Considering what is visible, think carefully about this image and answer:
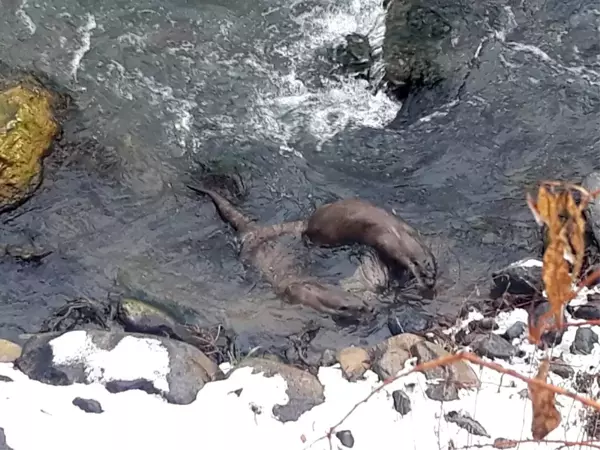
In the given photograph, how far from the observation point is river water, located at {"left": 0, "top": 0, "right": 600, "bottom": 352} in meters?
5.23

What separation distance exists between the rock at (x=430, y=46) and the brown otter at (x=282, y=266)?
5.41ft

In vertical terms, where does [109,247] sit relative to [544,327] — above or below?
Answer: below

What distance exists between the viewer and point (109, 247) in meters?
5.38

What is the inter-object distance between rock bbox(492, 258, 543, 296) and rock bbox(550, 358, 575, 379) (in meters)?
0.74

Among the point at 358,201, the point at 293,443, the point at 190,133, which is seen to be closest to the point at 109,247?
the point at 190,133

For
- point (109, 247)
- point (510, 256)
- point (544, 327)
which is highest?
point (544, 327)

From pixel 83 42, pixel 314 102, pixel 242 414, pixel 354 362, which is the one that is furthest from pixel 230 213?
pixel 83 42

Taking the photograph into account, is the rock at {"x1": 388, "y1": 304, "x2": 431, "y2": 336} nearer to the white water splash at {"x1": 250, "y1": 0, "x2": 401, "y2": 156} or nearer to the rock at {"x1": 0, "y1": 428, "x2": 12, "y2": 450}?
the white water splash at {"x1": 250, "y1": 0, "x2": 401, "y2": 156}

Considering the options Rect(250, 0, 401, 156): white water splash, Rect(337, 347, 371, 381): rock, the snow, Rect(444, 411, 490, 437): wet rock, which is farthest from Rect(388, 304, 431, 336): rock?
Rect(250, 0, 401, 156): white water splash

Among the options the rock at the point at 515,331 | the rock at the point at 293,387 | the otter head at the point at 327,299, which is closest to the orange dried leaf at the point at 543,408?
the rock at the point at 293,387

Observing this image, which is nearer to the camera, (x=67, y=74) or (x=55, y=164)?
(x=55, y=164)

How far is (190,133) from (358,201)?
151 cm

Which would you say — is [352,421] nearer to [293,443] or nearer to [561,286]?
[293,443]

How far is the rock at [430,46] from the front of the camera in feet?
21.3
